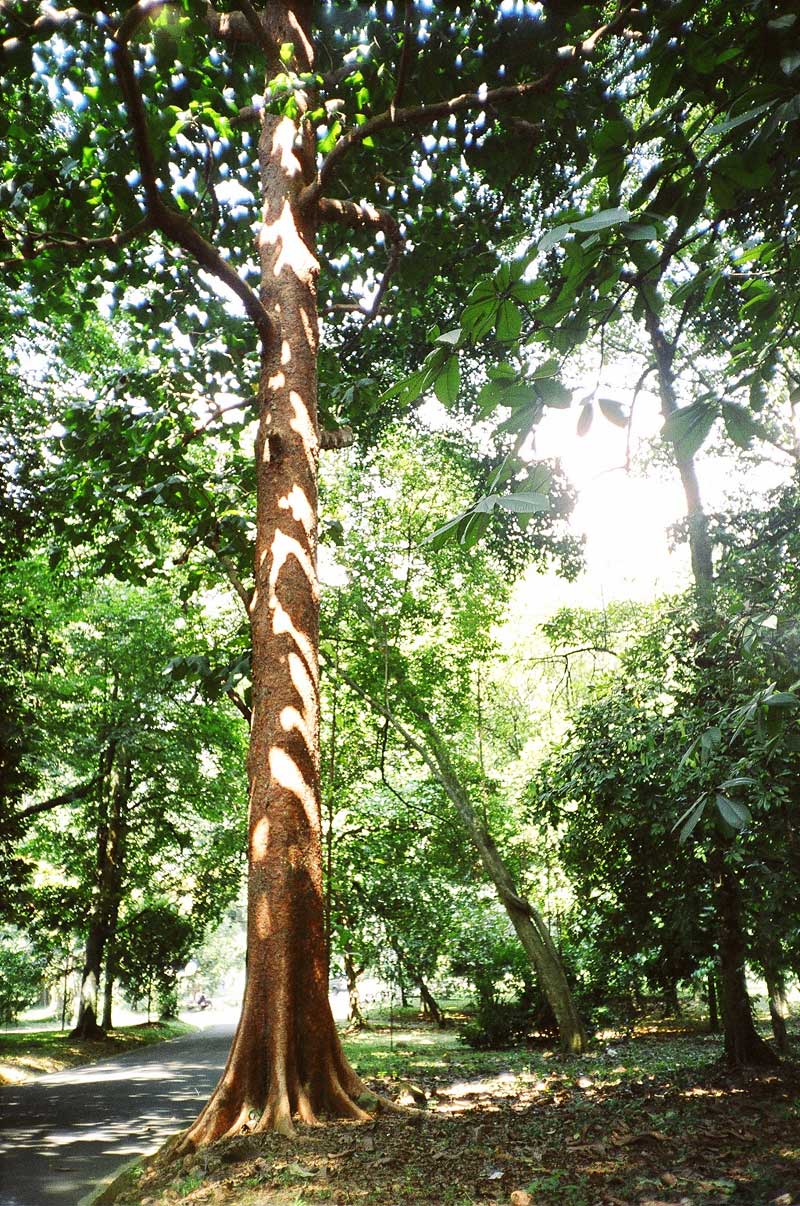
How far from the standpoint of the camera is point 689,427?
1.41 m

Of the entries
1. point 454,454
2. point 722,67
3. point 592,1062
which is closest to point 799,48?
point 722,67

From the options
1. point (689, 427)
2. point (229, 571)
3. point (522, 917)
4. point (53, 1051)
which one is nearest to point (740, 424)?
point (689, 427)

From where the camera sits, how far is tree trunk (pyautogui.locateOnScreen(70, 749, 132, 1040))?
1756cm

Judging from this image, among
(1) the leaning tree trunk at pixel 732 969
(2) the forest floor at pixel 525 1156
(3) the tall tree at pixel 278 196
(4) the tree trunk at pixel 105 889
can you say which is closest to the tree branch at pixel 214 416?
(3) the tall tree at pixel 278 196

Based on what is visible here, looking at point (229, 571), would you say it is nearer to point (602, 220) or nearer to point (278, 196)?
point (278, 196)

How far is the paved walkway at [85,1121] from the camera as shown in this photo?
4941mm

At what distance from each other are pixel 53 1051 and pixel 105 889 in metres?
3.30

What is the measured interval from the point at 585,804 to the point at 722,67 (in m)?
7.77

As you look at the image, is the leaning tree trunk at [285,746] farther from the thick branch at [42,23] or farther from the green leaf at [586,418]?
the green leaf at [586,418]

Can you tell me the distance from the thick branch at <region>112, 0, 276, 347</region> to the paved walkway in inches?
229

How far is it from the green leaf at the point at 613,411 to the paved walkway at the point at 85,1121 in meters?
5.24

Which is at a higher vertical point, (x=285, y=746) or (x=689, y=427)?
(x=285, y=746)

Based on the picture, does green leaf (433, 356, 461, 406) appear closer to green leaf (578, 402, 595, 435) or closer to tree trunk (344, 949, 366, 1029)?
green leaf (578, 402, 595, 435)

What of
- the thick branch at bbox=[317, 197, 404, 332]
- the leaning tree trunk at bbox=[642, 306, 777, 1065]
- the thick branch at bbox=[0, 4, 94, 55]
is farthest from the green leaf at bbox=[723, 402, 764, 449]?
the leaning tree trunk at bbox=[642, 306, 777, 1065]
